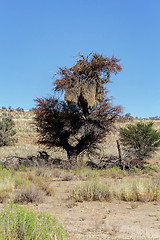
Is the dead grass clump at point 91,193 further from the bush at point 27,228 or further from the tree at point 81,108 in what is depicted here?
the tree at point 81,108

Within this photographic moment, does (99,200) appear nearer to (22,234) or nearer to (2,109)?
(22,234)

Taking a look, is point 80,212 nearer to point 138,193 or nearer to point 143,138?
point 138,193

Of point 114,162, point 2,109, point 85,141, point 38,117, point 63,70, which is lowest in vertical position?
point 114,162

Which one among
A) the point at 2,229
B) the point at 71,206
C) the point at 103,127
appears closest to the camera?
the point at 2,229

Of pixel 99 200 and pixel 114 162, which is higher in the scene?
pixel 114 162

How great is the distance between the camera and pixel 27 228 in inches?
181

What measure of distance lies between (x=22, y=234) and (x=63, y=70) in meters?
14.7

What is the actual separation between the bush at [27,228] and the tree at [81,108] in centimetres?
1274

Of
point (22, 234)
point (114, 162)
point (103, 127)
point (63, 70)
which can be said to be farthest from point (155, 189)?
point (63, 70)

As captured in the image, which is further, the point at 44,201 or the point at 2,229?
the point at 44,201

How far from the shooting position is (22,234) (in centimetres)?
462

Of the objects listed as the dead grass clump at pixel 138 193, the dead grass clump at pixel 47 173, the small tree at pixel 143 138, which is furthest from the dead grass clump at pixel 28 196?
the small tree at pixel 143 138

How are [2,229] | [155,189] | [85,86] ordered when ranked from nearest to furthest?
[2,229], [155,189], [85,86]

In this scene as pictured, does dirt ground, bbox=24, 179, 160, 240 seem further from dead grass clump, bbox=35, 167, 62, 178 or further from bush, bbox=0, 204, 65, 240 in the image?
dead grass clump, bbox=35, 167, 62, 178
